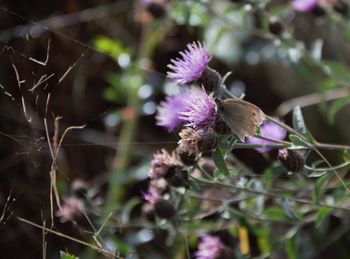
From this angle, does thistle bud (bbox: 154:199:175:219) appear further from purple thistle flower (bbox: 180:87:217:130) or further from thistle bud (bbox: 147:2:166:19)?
thistle bud (bbox: 147:2:166:19)

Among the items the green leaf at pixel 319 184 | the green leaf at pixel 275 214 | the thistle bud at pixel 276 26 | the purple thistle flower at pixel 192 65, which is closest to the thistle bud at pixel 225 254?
the green leaf at pixel 275 214

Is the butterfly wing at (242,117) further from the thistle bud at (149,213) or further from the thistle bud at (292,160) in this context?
the thistle bud at (149,213)

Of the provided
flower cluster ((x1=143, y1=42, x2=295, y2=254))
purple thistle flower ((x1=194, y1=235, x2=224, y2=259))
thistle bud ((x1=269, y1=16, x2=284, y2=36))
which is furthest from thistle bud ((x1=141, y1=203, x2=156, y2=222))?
thistle bud ((x1=269, y1=16, x2=284, y2=36))

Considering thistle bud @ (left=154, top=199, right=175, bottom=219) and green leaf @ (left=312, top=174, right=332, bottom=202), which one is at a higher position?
green leaf @ (left=312, top=174, right=332, bottom=202)

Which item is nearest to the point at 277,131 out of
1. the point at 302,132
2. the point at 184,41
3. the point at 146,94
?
the point at 302,132

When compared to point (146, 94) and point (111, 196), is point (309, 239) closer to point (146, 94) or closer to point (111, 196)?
point (111, 196)

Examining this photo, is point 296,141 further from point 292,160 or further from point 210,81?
point 210,81

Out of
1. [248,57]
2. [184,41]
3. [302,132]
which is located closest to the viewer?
[302,132]
